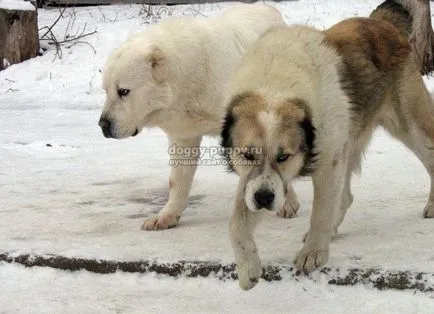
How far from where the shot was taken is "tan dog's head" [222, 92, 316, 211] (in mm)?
3402

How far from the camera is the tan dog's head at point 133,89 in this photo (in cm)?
486

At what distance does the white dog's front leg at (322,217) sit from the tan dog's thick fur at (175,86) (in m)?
1.18

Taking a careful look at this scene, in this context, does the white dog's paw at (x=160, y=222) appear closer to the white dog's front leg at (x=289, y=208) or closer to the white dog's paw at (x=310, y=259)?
the white dog's front leg at (x=289, y=208)

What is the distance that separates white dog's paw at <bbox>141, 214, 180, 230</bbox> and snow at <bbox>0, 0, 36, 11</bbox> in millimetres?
7491

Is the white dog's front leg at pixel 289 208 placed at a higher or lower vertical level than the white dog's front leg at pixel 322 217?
lower

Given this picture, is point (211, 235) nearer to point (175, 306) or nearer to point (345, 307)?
point (175, 306)

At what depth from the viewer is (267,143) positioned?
3.38 metres

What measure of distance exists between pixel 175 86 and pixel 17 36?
7.62 metres

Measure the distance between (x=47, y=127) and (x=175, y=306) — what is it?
577 cm

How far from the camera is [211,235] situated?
183 inches

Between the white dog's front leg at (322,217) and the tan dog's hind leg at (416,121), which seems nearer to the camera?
the white dog's front leg at (322,217)

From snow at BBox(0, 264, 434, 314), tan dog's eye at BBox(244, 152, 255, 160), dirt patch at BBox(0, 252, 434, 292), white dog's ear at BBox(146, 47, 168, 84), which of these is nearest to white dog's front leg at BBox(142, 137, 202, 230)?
white dog's ear at BBox(146, 47, 168, 84)

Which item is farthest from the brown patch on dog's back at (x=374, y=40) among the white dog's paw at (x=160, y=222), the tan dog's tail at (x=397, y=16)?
the white dog's paw at (x=160, y=222)

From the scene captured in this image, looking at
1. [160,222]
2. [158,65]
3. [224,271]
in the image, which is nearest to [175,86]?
[158,65]
